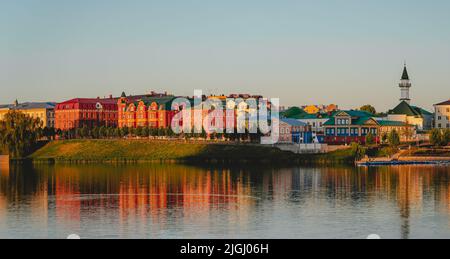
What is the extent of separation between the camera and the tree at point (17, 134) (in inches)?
5458

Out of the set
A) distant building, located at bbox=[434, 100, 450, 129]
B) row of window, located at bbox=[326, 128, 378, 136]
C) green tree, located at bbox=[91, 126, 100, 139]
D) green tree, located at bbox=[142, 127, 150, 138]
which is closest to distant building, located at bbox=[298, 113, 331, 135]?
row of window, located at bbox=[326, 128, 378, 136]

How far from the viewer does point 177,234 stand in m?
45.7

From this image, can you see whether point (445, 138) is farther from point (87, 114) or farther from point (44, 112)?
point (44, 112)

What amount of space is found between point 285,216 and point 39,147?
10042 centimetres

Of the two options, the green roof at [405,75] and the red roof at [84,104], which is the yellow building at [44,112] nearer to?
the red roof at [84,104]

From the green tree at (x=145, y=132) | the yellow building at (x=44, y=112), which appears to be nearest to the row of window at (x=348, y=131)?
the green tree at (x=145, y=132)

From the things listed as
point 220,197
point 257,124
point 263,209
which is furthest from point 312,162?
point 263,209

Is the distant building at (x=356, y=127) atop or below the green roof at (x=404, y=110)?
below

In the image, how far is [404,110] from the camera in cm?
14962

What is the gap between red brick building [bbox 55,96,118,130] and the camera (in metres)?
174

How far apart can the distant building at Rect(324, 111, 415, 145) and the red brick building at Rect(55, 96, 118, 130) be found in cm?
4961

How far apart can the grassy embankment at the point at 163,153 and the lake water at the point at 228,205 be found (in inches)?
997

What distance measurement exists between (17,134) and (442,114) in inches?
2906
